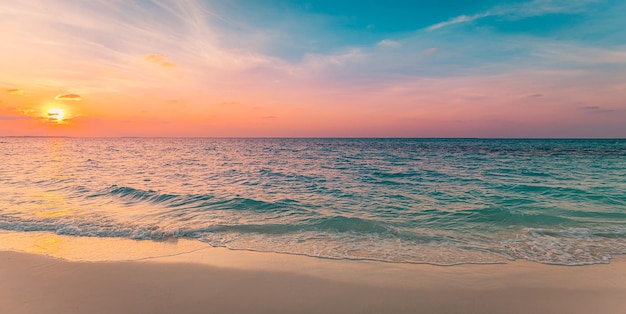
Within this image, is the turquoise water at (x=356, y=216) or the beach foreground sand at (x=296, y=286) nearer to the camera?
the beach foreground sand at (x=296, y=286)

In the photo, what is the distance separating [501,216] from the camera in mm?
12523

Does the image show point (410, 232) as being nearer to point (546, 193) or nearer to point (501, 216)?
point (501, 216)

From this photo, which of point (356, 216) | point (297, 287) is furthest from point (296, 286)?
point (356, 216)

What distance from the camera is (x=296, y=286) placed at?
21.1ft

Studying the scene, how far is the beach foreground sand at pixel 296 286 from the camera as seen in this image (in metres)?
5.60

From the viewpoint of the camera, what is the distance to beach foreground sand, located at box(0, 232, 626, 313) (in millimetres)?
5598

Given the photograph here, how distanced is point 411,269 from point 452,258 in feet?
4.83

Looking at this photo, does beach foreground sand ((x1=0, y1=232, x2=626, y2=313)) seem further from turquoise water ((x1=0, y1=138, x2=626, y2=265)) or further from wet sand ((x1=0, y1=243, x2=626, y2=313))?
turquoise water ((x1=0, y1=138, x2=626, y2=265))

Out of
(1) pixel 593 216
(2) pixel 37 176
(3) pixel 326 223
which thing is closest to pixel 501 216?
(1) pixel 593 216

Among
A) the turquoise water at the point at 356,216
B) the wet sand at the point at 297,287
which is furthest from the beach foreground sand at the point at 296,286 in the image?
the turquoise water at the point at 356,216

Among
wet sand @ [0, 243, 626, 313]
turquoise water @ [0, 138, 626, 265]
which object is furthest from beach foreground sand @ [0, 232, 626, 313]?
turquoise water @ [0, 138, 626, 265]

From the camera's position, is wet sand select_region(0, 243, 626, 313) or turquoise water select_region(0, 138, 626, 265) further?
turquoise water select_region(0, 138, 626, 265)

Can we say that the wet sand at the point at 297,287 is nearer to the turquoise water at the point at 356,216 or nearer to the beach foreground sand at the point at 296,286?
the beach foreground sand at the point at 296,286

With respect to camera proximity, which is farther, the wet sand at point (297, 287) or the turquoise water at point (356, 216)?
the turquoise water at point (356, 216)
